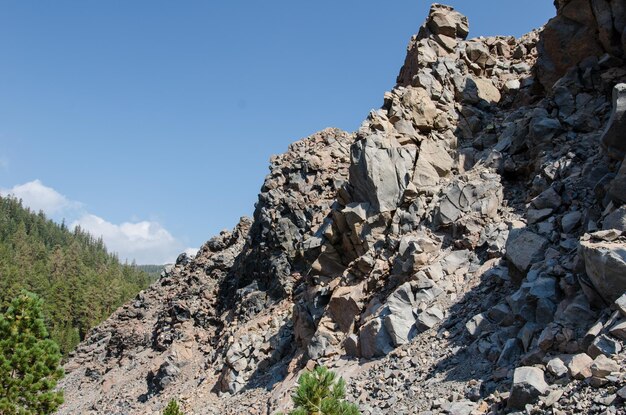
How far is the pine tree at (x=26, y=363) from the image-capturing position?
24.7m

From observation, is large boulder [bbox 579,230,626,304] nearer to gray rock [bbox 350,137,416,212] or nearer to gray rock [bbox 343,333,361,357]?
gray rock [bbox 343,333,361,357]

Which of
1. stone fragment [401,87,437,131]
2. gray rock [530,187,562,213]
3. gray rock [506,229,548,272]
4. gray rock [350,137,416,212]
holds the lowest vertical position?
gray rock [506,229,548,272]

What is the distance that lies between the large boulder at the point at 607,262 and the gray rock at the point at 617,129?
197 inches

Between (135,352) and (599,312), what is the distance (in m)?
49.1

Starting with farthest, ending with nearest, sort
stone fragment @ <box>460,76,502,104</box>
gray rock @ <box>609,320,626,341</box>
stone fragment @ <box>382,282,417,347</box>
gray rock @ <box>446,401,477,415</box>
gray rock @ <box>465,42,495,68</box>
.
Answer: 1. gray rock @ <box>465,42,495,68</box>
2. stone fragment @ <box>460,76,502,104</box>
3. stone fragment @ <box>382,282,417,347</box>
4. gray rock @ <box>446,401,477,415</box>
5. gray rock @ <box>609,320,626,341</box>

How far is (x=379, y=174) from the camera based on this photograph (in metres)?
28.6

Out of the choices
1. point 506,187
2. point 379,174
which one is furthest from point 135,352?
point 506,187

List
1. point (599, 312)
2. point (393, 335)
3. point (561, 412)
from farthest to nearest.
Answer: point (393, 335) → point (599, 312) → point (561, 412)

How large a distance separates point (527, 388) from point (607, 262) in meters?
4.38

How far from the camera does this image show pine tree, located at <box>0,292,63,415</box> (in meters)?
24.7

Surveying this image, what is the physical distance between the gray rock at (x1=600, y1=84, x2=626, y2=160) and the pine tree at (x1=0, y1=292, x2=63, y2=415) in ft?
96.4

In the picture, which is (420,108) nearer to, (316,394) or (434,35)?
(434,35)

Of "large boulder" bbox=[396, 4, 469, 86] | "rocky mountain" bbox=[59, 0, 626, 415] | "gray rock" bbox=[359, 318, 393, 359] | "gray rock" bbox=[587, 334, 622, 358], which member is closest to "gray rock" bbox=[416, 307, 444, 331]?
"rocky mountain" bbox=[59, 0, 626, 415]

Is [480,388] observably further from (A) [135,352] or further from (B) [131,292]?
(B) [131,292]
